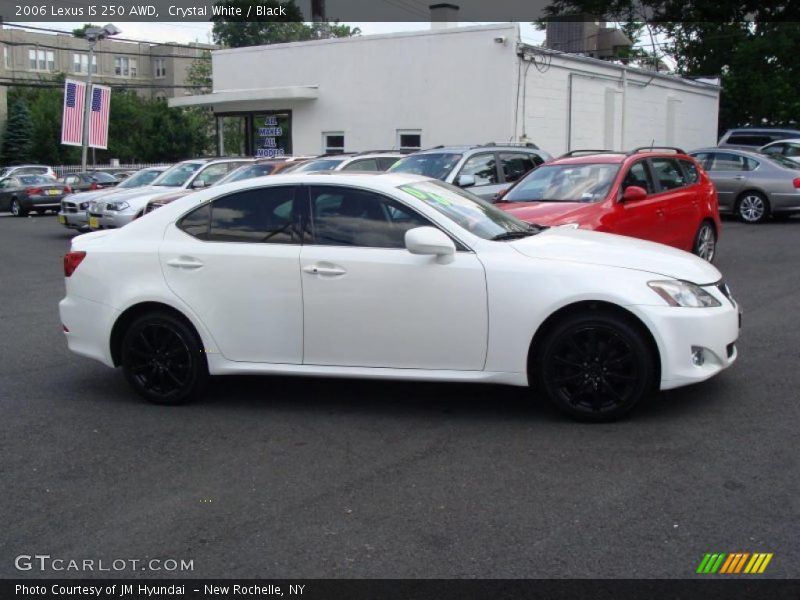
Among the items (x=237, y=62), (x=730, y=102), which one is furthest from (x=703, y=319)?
(x=730, y=102)

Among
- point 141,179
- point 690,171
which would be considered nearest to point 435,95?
point 141,179

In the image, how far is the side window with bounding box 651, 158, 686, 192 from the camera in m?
11.1

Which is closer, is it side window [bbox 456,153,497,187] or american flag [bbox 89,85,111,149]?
side window [bbox 456,153,497,187]

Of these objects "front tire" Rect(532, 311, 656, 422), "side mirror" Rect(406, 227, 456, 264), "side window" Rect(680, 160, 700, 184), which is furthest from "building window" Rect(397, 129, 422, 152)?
"front tire" Rect(532, 311, 656, 422)

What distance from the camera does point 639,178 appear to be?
35.0 feet

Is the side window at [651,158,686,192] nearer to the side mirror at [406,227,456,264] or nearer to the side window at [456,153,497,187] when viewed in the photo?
the side window at [456,153,497,187]

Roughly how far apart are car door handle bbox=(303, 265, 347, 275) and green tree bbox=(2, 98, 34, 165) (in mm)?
63259

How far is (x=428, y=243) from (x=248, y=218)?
1405mm

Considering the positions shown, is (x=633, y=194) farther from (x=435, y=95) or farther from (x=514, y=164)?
(x=435, y=95)

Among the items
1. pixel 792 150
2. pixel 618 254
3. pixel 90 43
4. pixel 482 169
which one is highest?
pixel 90 43

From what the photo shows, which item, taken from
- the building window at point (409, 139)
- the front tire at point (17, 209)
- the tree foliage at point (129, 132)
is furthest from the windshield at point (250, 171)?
the tree foliage at point (129, 132)

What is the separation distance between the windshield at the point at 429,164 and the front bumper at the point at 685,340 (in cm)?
773

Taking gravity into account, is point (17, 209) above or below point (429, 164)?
below

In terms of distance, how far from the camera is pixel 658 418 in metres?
5.71
